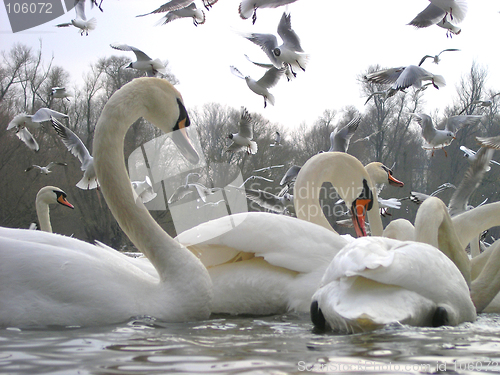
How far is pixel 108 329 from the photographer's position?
2.45 metres

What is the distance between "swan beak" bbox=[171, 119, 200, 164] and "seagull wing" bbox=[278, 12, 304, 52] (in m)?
6.01

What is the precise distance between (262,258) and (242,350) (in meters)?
1.57

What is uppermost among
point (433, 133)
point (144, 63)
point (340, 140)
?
point (144, 63)

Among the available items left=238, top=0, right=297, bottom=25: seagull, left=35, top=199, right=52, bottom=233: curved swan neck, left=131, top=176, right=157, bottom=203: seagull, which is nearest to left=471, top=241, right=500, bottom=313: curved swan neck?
left=238, top=0, right=297, bottom=25: seagull

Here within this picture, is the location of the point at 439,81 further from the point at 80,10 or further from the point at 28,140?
the point at 28,140

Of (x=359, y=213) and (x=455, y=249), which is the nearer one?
(x=455, y=249)

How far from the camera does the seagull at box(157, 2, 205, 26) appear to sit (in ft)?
32.7

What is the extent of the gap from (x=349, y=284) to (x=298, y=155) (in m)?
23.5

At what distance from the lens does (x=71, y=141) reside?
10.4 m

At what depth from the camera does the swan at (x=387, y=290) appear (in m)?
2.26

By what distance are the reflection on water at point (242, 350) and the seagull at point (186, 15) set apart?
27.6ft

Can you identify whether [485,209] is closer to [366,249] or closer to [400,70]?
[366,249]

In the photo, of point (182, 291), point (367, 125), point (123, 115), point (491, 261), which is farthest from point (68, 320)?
point (367, 125)

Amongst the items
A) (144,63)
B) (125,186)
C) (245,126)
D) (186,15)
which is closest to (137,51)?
(144,63)
